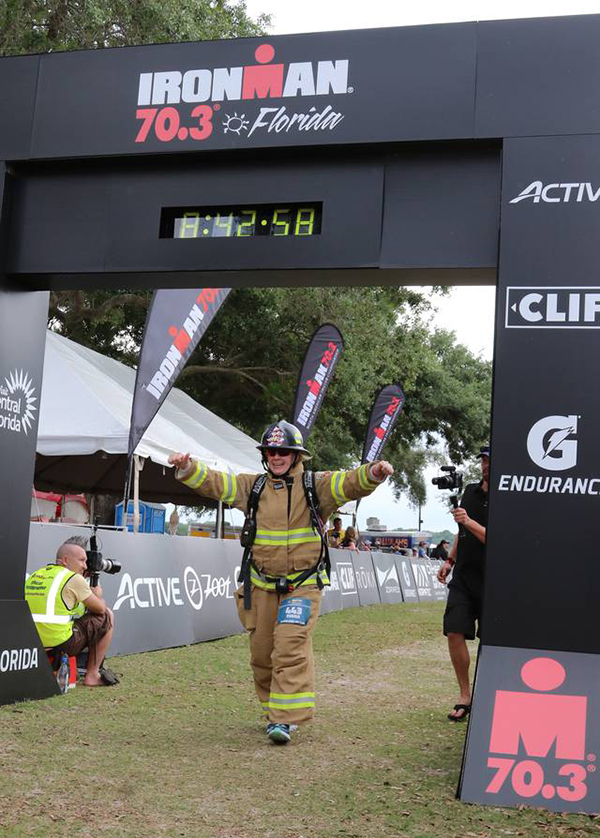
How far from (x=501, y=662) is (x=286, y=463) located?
2.11 meters

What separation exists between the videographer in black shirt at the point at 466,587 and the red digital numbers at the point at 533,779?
233 centimetres

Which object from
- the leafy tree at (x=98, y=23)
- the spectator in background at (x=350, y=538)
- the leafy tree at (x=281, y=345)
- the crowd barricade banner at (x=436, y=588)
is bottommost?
the crowd barricade banner at (x=436, y=588)

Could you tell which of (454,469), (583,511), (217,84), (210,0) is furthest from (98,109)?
(210,0)

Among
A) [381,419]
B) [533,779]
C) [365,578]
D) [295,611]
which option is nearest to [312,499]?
[295,611]

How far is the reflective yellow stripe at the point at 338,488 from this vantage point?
662 centimetres

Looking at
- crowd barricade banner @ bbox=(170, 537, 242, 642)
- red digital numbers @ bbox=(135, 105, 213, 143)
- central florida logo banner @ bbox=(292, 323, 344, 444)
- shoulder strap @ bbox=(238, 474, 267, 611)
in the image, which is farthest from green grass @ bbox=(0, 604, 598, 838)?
central florida logo banner @ bbox=(292, 323, 344, 444)

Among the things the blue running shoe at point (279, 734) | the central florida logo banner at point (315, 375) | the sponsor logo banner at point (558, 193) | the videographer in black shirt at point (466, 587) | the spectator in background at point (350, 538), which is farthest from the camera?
the spectator in background at point (350, 538)

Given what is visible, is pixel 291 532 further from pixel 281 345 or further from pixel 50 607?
pixel 281 345

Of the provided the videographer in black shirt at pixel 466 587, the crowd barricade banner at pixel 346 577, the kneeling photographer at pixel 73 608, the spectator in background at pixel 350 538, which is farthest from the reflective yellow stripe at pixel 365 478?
the spectator in background at pixel 350 538

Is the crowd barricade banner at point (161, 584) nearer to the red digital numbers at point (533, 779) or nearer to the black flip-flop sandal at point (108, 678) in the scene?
the black flip-flop sandal at point (108, 678)

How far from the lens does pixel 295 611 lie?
651 centimetres

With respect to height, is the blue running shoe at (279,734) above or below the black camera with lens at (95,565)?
below

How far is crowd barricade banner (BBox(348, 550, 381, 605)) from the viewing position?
21.9m

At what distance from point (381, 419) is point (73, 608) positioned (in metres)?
15.7
